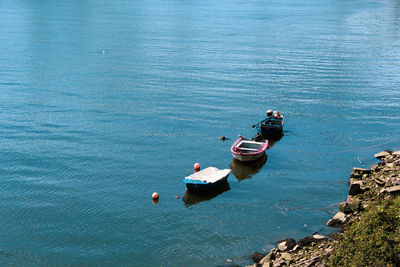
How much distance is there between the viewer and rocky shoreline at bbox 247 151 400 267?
25206 millimetres

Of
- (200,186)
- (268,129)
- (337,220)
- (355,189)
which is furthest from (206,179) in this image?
(268,129)

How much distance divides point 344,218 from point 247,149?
16.0 meters

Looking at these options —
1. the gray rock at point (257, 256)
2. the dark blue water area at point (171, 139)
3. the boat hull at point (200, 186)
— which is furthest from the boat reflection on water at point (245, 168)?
the gray rock at point (257, 256)

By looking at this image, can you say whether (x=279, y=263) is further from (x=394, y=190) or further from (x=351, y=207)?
(x=394, y=190)

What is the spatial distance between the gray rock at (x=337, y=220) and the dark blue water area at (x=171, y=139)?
940 millimetres

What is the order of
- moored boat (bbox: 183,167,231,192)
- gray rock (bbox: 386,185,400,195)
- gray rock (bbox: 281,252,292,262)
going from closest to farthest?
gray rock (bbox: 281,252,292,262) < gray rock (bbox: 386,185,400,195) < moored boat (bbox: 183,167,231,192)

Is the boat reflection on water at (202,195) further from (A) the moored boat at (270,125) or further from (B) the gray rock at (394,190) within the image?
(B) the gray rock at (394,190)

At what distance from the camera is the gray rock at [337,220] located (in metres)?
30.8

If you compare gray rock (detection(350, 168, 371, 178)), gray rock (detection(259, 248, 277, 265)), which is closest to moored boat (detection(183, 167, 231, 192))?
gray rock (detection(350, 168, 371, 178))

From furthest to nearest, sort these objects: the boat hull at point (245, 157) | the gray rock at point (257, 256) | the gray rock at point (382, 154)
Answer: the boat hull at point (245, 157) < the gray rock at point (382, 154) < the gray rock at point (257, 256)

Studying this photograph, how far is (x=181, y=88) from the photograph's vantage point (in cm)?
6981

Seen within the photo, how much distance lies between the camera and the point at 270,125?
168 ft

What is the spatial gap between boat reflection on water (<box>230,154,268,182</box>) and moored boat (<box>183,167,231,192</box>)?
98.2 inches

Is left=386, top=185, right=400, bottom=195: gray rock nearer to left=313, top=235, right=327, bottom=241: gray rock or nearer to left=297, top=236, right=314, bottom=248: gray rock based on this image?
left=313, top=235, right=327, bottom=241: gray rock
